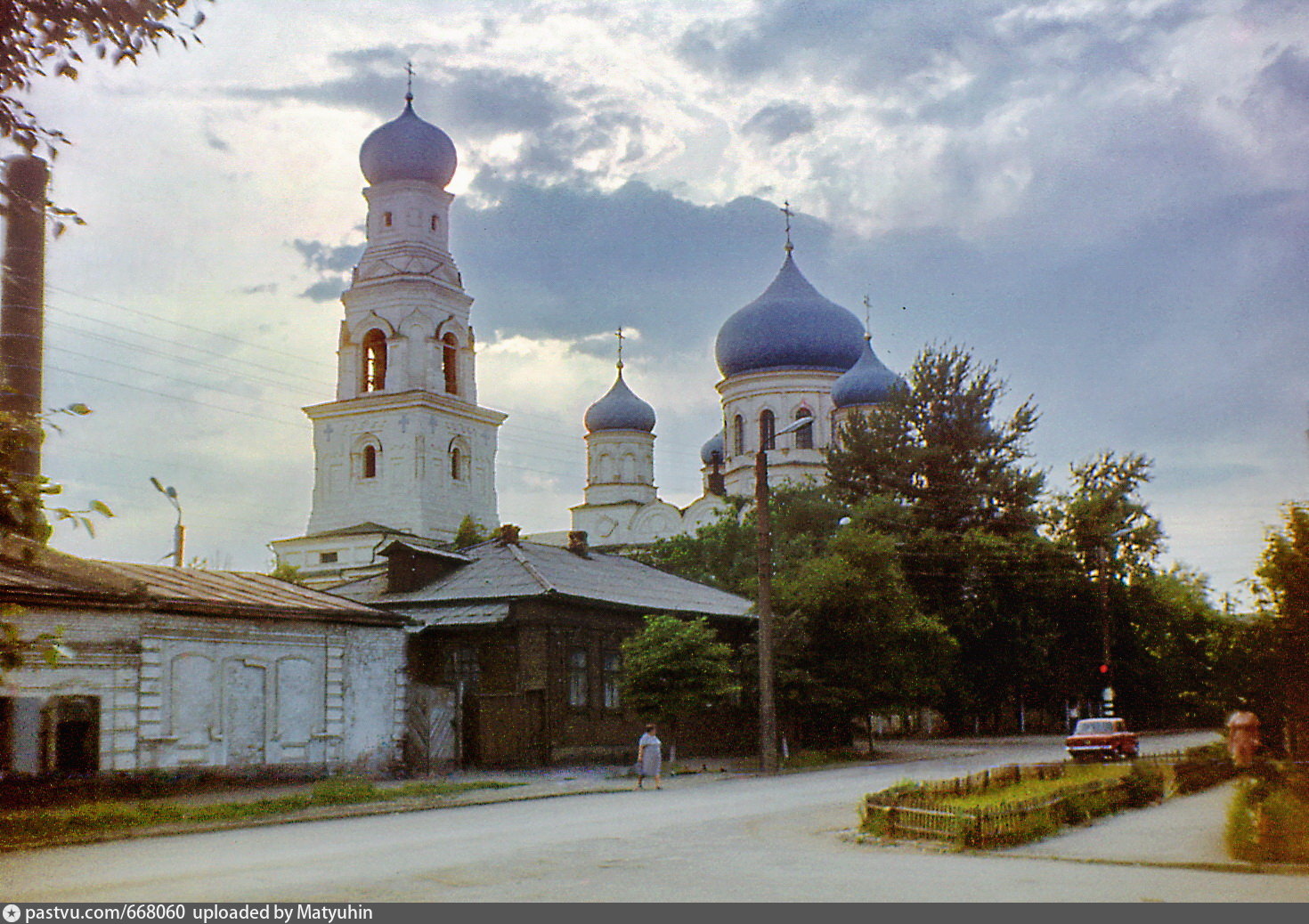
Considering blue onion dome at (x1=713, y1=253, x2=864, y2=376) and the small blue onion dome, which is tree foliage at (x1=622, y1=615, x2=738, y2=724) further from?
the small blue onion dome

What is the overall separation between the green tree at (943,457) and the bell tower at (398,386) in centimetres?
1987

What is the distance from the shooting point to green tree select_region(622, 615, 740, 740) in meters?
30.6

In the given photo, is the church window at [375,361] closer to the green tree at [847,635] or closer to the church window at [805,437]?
the church window at [805,437]

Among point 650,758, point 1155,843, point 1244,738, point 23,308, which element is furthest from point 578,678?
point 1244,738

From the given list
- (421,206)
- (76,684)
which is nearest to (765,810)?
(76,684)

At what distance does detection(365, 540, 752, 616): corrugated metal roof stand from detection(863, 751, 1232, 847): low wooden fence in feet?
47.3

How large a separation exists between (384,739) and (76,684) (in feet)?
23.3

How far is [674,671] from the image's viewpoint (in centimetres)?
3070

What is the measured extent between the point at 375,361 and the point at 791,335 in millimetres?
22649

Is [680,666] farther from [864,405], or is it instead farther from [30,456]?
[864,405]

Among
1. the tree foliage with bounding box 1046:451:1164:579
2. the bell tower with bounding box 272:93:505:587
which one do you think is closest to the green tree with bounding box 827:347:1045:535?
the tree foliage with bounding box 1046:451:1164:579

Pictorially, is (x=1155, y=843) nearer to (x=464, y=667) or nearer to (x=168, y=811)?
(x=168, y=811)

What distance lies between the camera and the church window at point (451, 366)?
226 feet

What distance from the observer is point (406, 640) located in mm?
28234
